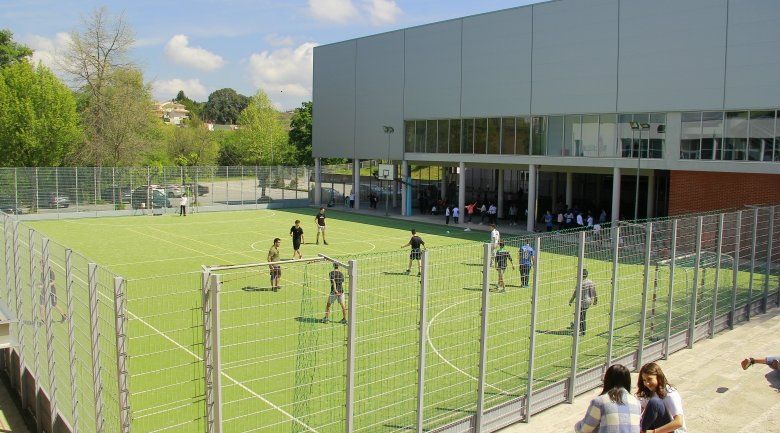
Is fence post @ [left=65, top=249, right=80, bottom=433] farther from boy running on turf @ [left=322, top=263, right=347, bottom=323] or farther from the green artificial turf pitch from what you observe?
boy running on turf @ [left=322, top=263, right=347, bottom=323]

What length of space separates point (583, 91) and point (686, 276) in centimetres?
2078

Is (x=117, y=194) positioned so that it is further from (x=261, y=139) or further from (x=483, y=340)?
(x=261, y=139)

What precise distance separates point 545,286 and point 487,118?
2809 cm

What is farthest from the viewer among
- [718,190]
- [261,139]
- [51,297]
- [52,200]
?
[261,139]

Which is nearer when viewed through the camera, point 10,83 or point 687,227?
point 687,227

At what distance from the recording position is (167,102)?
621 feet

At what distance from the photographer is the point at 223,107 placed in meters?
167

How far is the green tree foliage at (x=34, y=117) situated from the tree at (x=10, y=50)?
10.7 metres

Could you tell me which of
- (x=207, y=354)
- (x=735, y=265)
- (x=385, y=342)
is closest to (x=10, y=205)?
(x=385, y=342)

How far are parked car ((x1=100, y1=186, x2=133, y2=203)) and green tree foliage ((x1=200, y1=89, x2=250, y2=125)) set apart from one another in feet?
414

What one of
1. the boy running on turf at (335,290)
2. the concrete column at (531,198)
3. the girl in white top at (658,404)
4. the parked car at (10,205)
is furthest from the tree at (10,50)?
the girl in white top at (658,404)

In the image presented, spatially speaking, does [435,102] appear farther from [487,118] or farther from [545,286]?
[545,286]

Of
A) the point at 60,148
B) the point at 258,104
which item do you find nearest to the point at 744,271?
the point at 60,148

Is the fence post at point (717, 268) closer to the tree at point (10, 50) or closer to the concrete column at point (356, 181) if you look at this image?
the concrete column at point (356, 181)
